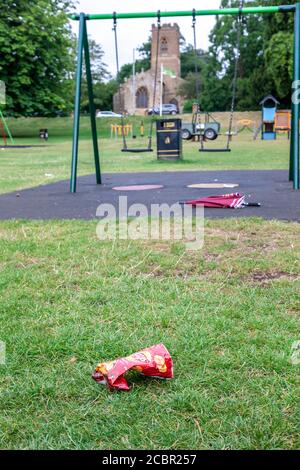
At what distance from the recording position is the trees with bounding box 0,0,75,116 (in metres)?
25.3

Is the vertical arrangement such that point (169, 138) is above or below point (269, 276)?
above

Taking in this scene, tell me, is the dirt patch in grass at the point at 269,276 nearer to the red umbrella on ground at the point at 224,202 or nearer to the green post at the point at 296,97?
the red umbrella on ground at the point at 224,202

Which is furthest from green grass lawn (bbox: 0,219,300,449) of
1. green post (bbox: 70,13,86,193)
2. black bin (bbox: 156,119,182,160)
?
black bin (bbox: 156,119,182,160)

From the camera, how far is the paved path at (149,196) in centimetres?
413

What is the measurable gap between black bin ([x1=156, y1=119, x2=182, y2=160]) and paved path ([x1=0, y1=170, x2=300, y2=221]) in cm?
377

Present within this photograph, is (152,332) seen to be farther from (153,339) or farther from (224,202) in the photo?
(224,202)

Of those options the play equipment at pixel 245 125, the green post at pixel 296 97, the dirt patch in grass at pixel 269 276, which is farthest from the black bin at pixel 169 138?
the play equipment at pixel 245 125

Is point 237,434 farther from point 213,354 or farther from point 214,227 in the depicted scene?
point 214,227

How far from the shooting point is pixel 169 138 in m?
11.0

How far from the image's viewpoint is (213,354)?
162cm

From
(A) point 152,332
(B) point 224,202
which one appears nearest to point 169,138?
(B) point 224,202

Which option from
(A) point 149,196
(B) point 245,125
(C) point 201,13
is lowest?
(A) point 149,196

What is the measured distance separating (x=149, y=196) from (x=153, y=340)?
3.38m

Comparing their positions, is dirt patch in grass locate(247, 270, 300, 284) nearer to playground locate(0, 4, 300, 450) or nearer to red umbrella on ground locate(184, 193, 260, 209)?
playground locate(0, 4, 300, 450)
